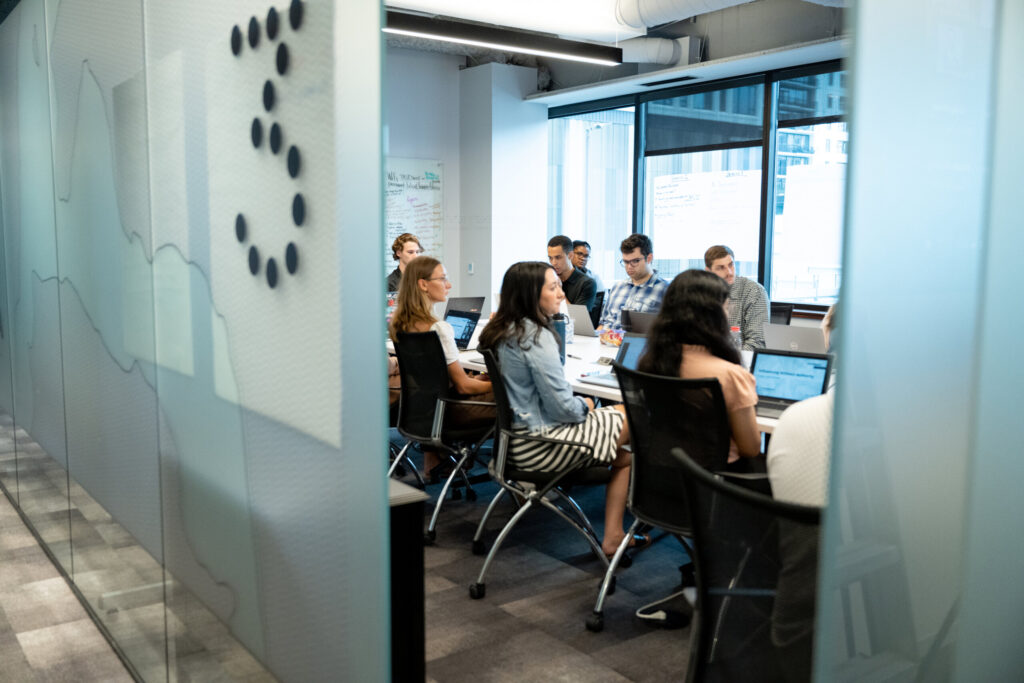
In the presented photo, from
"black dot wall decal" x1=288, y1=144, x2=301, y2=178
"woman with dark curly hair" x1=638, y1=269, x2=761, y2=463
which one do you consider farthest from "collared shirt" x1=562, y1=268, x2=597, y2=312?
"black dot wall decal" x1=288, y1=144, x2=301, y2=178

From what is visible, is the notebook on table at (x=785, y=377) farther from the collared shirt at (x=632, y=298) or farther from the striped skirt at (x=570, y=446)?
the collared shirt at (x=632, y=298)

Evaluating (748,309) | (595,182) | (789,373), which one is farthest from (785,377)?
(595,182)

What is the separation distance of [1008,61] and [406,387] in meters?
3.14

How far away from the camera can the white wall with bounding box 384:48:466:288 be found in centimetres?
912

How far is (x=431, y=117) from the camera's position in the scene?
9.40 meters

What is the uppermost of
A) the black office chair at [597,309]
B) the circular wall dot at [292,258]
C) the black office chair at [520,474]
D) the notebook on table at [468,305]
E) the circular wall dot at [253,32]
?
the circular wall dot at [253,32]

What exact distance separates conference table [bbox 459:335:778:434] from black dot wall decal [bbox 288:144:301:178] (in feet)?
7.06

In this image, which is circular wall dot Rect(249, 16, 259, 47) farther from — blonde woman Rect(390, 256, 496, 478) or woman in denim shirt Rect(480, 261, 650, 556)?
blonde woman Rect(390, 256, 496, 478)

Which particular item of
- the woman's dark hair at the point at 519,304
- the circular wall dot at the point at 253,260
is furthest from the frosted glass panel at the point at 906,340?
the woman's dark hair at the point at 519,304

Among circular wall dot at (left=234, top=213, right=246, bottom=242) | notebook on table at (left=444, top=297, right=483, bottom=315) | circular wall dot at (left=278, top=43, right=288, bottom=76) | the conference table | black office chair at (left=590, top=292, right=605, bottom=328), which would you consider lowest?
the conference table

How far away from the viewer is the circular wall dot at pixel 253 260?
1970 millimetres

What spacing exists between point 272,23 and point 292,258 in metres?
0.47

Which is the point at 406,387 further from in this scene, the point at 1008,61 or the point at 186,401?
the point at 1008,61

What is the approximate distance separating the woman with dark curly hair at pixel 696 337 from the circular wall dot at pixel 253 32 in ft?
5.86
